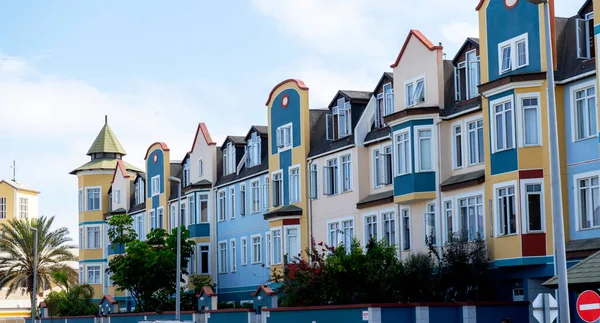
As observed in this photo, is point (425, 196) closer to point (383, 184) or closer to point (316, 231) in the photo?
point (383, 184)

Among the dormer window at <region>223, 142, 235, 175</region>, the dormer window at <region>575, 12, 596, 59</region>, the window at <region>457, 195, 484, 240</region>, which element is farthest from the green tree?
the dormer window at <region>575, 12, 596, 59</region>

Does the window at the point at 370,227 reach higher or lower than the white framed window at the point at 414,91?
lower

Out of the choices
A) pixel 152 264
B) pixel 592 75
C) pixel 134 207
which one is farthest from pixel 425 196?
pixel 134 207

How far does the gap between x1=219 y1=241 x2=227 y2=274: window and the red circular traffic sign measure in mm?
43028

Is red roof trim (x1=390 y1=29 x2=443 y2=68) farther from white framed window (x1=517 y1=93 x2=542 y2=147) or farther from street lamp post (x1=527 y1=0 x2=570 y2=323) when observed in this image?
street lamp post (x1=527 y1=0 x2=570 y2=323)

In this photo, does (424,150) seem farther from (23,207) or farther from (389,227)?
(23,207)

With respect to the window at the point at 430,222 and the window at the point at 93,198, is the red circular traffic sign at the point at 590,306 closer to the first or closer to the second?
the window at the point at 430,222

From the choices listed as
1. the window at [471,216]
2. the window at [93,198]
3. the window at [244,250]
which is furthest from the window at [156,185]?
the window at [471,216]

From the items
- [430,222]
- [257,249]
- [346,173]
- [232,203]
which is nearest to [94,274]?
[232,203]

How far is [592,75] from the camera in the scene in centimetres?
3400

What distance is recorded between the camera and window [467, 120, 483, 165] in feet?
129

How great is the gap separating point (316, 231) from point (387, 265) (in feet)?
36.7

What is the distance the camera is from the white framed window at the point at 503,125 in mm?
36156

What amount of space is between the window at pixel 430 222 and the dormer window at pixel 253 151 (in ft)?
59.1
